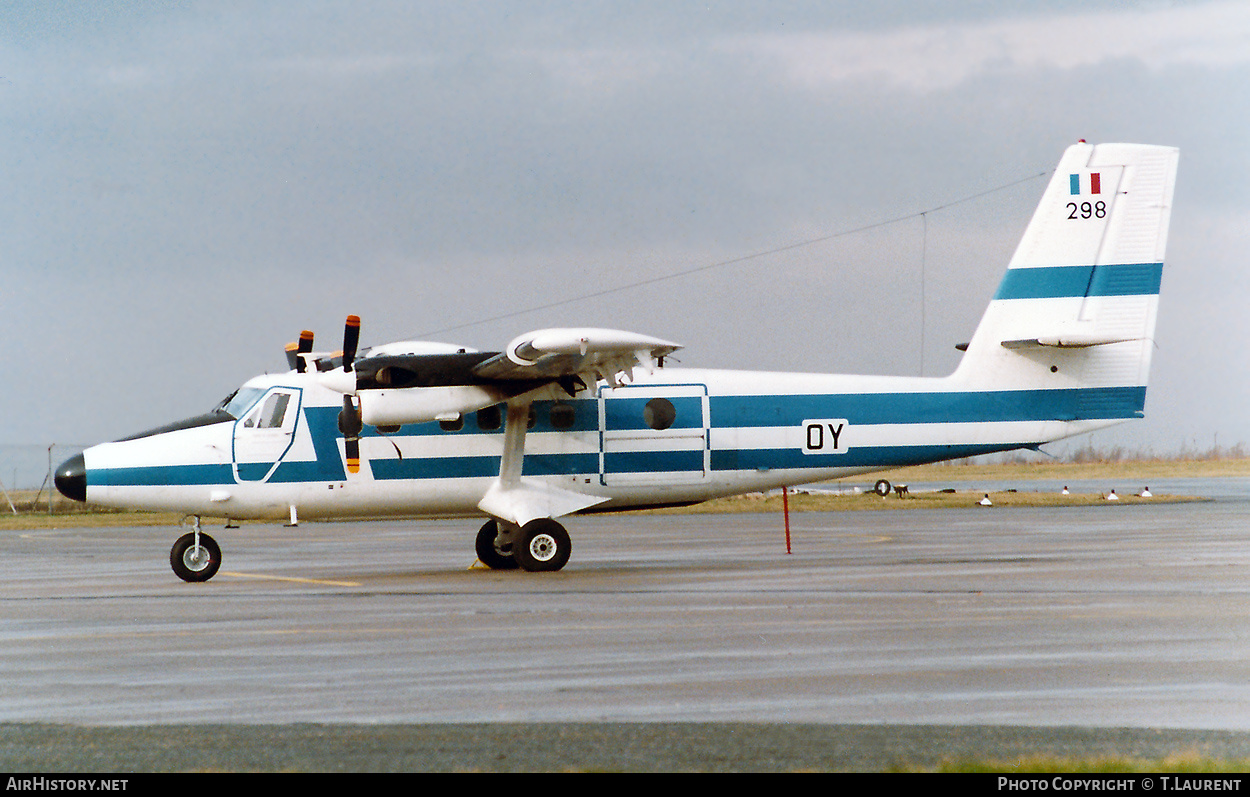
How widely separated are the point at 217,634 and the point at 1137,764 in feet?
30.1

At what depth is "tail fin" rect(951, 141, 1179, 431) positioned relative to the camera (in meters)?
20.2

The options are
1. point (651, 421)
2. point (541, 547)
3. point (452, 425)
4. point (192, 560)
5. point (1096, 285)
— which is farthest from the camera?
point (1096, 285)

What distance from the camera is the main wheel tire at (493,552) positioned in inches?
798

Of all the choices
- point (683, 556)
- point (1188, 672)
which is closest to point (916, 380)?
point (683, 556)

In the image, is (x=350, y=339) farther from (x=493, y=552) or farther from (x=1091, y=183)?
(x=1091, y=183)

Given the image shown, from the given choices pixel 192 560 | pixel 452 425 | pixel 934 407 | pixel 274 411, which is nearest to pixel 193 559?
pixel 192 560

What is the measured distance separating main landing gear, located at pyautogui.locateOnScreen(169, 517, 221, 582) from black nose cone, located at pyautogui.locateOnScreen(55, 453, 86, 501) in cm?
158

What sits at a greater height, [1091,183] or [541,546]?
[1091,183]

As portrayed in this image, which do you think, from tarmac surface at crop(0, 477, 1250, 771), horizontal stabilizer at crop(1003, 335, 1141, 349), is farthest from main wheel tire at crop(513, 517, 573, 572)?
horizontal stabilizer at crop(1003, 335, 1141, 349)

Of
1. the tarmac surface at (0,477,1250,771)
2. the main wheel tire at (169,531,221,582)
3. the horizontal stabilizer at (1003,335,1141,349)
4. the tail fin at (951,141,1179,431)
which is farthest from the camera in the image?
Result: the tail fin at (951,141,1179,431)

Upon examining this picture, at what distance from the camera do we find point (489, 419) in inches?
769

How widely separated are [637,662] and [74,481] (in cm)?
1148

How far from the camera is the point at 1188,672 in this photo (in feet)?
32.4

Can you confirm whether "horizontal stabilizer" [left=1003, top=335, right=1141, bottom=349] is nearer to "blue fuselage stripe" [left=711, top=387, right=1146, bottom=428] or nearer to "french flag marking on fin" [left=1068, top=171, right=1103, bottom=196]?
"blue fuselage stripe" [left=711, top=387, right=1146, bottom=428]
